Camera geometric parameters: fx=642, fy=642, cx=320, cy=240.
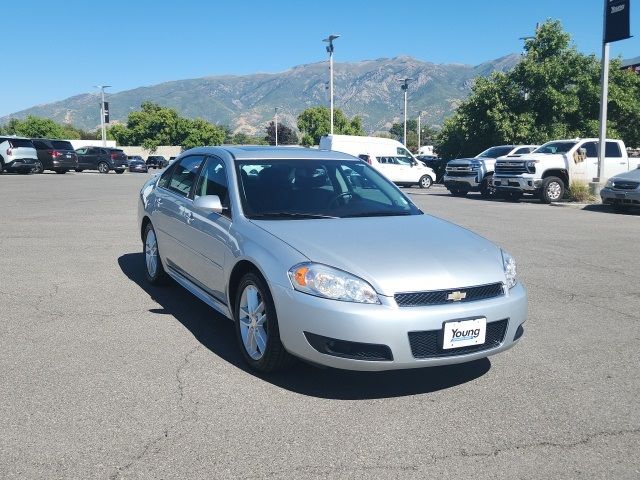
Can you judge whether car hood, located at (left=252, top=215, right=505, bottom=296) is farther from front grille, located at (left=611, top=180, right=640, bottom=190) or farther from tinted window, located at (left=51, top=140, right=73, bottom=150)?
tinted window, located at (left=51, top=140, right=73, bottom=150)

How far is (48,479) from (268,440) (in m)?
1.08

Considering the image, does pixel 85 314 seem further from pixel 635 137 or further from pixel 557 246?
pixel 635 137

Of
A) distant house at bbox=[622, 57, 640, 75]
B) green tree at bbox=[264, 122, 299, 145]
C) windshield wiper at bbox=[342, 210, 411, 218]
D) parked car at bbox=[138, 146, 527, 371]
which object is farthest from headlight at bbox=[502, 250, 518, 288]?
green tree at bbox=[264, 122, 299, 145]

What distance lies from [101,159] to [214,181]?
132ft

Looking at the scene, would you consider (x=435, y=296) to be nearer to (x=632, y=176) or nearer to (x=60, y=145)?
(x=632, y=176)

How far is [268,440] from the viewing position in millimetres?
3422

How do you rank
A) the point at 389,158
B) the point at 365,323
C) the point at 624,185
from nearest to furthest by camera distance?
1. the point at 365,323
2. the point at 624,185
3. the point at 389,158

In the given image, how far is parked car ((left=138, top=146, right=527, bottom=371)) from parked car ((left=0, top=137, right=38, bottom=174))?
31.2 metres

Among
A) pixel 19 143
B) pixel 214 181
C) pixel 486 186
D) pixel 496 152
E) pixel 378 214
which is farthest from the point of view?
pixel 19 143

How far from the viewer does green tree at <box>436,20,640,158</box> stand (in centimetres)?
3200

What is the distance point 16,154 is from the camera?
33188mm

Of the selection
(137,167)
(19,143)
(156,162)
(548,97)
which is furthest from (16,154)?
(156,162)

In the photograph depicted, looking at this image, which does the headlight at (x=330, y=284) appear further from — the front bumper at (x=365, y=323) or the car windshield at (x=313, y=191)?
the car windshield at (x=313, y=191)

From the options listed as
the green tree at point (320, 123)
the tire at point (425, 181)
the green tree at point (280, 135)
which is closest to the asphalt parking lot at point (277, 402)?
the tire at point (425, 181)
